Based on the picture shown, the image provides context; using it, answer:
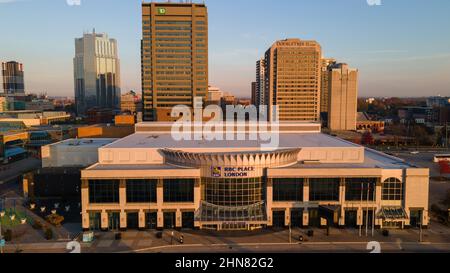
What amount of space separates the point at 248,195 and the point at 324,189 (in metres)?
6.74

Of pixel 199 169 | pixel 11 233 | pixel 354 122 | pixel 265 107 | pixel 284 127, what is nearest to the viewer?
pixel 11 233

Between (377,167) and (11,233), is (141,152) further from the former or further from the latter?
(377,167)

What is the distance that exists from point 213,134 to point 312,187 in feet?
52.0

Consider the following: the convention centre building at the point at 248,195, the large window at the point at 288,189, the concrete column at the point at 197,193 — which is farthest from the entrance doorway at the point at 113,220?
the large window at the point at 288,189

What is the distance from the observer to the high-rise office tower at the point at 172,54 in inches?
3799

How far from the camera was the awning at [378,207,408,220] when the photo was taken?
31844mm

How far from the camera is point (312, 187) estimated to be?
3275 cm

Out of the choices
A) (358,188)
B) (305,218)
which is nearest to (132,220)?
(305,218)

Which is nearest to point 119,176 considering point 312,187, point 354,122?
point 312,187

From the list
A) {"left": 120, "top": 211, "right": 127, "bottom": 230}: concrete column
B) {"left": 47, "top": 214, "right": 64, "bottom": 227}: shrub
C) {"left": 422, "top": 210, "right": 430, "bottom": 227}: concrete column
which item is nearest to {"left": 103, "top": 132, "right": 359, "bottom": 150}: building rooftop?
{"left": 120, "top": 211, "right": 127, "bottom": 230}: concrete column

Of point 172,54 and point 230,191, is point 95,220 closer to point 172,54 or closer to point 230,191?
point 230,191

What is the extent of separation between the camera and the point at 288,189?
32750 mm

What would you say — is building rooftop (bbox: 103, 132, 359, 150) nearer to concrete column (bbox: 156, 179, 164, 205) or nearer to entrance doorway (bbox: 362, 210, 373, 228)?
concrete column (bbox: 156, 179, 164, 205)
